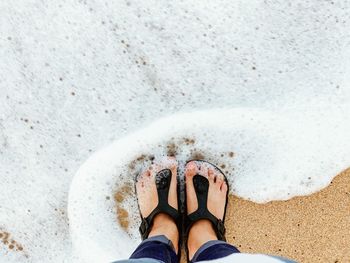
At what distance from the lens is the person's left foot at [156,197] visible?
6.00 feet

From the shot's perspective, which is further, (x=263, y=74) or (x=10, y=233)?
(x=10, y=233)

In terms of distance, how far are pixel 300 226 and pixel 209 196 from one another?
39cm

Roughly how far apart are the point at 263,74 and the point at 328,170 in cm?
47

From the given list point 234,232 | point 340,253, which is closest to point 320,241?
point 340,253

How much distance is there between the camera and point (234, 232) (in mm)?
1863

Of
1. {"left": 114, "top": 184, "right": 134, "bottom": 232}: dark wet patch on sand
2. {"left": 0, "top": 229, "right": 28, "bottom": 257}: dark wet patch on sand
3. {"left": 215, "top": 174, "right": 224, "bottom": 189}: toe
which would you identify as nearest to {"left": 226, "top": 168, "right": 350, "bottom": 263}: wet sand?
{"left": 215, "top": 174, "right": 224, "bottom": 189}: toe

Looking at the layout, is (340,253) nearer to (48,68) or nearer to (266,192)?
(266,192)

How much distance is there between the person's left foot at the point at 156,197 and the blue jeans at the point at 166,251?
8cm

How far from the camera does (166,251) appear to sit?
1.69 metres

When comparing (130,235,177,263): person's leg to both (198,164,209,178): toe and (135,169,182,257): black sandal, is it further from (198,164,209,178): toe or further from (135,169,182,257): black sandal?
(198,164,209,178): toe

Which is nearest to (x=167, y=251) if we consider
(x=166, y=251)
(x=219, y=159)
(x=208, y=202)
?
(x=166, y=251)

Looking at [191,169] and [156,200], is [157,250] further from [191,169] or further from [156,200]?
[191,169]

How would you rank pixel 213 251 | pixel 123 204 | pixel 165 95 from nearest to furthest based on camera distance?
pixel 213 251 → pixel 165 95 → pixel 123 204

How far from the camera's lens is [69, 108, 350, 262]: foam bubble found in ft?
5.79
